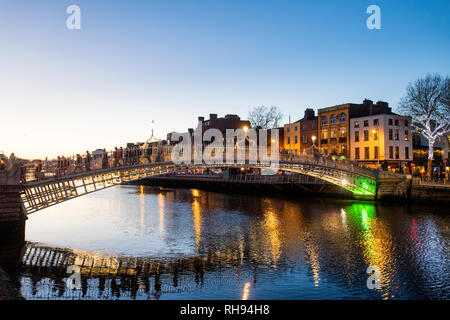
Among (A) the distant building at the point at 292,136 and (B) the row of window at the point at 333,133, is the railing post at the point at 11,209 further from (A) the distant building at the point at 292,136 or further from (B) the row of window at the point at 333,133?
(A) the distant building at the point at 292,136

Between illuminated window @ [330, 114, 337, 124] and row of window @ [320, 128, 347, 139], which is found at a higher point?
illuminated window @ [330, 114, 337, 124]

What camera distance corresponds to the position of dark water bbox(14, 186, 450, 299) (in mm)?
12539

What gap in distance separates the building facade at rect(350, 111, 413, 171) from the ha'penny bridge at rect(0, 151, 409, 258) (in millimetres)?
11845

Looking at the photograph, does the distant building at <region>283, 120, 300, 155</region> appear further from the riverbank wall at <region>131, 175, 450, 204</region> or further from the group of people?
the group of people

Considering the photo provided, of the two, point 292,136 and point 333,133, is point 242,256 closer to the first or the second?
point 333,133

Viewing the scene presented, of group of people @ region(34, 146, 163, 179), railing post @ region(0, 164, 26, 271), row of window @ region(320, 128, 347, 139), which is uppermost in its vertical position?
row of window @ region(320, 128, 347, 139)

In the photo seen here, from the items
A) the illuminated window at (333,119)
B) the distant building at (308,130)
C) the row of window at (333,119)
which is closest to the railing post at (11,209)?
the row of window at (333,119)

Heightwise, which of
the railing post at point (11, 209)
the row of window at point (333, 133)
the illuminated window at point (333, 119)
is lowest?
the railing post at point (11, 209)

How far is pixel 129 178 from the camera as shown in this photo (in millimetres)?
26422

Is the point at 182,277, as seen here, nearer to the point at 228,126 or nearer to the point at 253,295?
the point at 253,295

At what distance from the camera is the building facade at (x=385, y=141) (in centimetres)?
5125

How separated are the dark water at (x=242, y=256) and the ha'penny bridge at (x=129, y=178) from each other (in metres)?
2.29

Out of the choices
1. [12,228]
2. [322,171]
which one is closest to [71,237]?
[12,228]

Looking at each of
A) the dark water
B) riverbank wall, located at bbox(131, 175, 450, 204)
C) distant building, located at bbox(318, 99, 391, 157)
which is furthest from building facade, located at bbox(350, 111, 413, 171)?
the dark water
